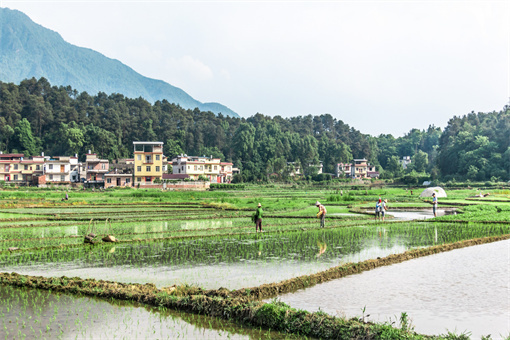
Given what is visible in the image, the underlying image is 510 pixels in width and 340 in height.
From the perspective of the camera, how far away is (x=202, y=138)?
115 m

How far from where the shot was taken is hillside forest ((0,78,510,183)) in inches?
3506

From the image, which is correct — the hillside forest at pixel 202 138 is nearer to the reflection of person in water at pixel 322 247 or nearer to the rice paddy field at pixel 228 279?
the rice paddy field at pixel 228 279

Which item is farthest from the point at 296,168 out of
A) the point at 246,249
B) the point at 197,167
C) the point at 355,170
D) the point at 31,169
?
the point at 246,249

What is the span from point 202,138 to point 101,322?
353 ft

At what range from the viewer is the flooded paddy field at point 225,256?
11383 millimetres

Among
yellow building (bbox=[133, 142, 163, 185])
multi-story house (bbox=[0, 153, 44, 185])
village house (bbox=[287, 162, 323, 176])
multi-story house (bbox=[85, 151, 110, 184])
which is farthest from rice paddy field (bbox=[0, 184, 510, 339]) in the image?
village house (bbox=[287, 162, 323, 176])

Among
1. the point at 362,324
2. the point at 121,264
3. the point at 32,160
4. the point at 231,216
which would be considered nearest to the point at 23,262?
the point at 121,264

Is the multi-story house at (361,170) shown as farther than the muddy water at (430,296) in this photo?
Yes

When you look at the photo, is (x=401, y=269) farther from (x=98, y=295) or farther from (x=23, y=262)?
(x=23, y=262)

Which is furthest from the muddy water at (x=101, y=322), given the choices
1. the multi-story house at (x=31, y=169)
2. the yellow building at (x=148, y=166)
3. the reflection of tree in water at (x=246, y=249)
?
the multi-story house at (x=31, y=169)

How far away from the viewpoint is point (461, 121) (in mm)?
124375

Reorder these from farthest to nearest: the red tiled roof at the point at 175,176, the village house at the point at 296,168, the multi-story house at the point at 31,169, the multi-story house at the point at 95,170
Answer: the village house at the point at 296,168, the red tiled roof at the point at 175,176, the multi-story house at the point at 95,170, the multi-story house at the point at 31,169

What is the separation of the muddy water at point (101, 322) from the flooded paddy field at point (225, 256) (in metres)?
1.75

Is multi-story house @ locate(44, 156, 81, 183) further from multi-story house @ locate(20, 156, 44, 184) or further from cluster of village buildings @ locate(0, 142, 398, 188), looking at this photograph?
multi-story house @ locate(20, 156, 44, 184)
